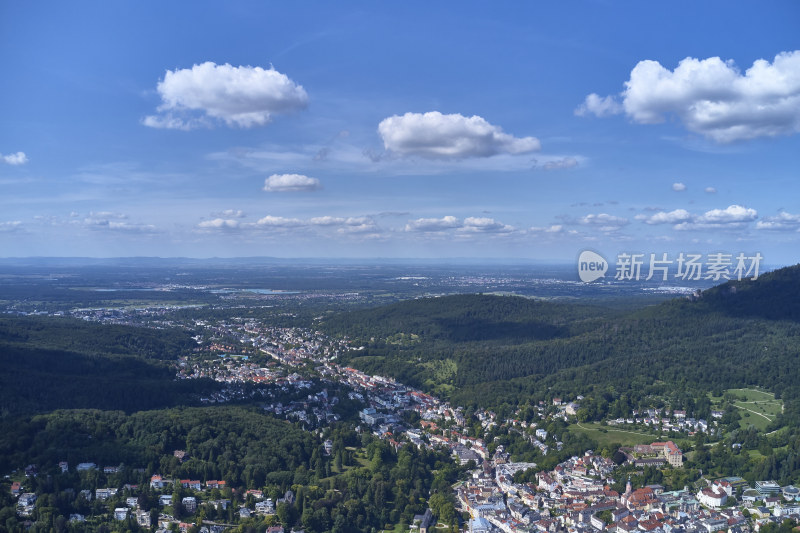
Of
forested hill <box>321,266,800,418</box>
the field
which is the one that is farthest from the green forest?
the field

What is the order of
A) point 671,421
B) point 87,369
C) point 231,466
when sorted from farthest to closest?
point 87,369, point 671,421, point 231,466

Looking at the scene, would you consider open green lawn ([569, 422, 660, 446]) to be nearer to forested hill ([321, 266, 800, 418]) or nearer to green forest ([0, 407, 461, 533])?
forested hill ([321, 266, 800, 418])

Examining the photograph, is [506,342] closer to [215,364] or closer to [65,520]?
[215,364]

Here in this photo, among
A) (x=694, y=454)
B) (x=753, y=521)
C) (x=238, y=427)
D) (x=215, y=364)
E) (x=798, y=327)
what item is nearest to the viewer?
(x=753, y=521)

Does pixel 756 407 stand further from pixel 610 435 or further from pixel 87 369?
pixel 87 369

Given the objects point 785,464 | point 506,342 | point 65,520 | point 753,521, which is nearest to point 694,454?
point 785,464

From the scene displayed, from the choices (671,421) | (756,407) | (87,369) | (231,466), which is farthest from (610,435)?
(87,369)

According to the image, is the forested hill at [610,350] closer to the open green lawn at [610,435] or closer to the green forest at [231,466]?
the open green lawn at [610,435]
